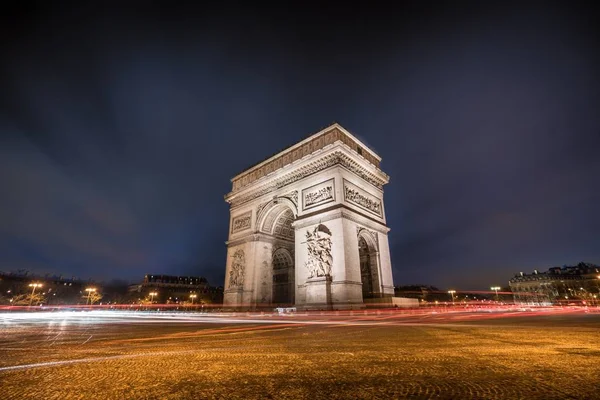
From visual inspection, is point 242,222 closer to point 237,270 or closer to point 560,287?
→ point 237,270

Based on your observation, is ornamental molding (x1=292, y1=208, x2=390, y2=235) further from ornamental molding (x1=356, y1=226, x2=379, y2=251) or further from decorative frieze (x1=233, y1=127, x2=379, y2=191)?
decorative frieze (x1=233, y1=127, x2=379, y2=191)

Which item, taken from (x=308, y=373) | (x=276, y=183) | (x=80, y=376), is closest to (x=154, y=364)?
(x=80, y=376)

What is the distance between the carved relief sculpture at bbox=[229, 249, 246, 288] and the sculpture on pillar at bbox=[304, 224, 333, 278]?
18.6 feet

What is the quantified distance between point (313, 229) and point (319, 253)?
1.57 metres

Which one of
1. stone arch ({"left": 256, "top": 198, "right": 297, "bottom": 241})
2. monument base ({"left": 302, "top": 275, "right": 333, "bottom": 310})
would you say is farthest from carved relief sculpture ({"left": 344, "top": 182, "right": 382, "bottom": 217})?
monument base ({"left": 302, "top": 275, "right": 333, "bottom": 310})

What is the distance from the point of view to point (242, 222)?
19969 mm

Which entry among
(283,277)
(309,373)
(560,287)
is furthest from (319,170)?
(560,287)

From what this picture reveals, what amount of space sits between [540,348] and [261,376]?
7.67 feet

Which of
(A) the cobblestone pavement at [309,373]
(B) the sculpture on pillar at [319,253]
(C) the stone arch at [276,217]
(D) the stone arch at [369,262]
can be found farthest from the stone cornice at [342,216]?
(A) the cobblestone pavement at [309,373]

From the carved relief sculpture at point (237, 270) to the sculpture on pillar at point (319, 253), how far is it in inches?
223

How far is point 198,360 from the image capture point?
202 cm

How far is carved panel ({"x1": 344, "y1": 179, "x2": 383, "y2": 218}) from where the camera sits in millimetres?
15406

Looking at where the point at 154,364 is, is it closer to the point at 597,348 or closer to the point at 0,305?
the point at 597,348

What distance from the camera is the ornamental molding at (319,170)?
15766mm
